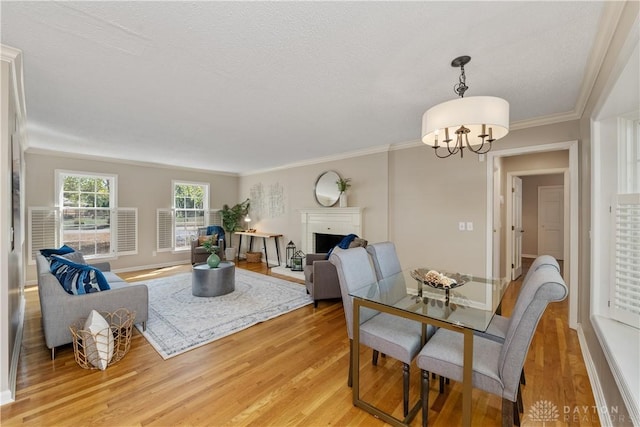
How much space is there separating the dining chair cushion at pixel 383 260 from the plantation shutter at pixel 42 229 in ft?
18.1

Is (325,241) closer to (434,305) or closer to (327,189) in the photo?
(327,189)

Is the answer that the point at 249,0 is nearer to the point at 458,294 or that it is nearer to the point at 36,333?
the point at 458,294

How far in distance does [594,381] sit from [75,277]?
4149mm

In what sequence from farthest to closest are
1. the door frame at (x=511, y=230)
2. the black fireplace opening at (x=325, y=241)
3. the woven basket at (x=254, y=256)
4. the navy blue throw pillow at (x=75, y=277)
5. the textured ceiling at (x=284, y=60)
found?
the woven basket at (x=254, y=256) → the black fireplace opening at (x=325, y=241) → the door frame at (x=511, y=230) → the navy blue throw pillow at (x=75, y=277) → the textured ceiling at (x=284, y=60)

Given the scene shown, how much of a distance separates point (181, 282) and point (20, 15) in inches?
151

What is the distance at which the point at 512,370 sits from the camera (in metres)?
1.30

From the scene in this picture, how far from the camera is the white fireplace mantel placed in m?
4.71

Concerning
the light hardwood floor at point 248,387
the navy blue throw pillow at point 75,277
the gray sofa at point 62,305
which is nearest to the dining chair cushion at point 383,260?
the light hardwood floor at point 248,387

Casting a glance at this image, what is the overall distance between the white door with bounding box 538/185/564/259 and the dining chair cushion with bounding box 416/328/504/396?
22.6 feet

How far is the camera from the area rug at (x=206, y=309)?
2.61 meters

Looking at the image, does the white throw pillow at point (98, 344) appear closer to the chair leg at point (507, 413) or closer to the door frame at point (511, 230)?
the chair leg at point (507, 413)

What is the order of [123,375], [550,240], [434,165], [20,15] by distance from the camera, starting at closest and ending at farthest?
[20,15]
[123,375]
[434,165]
[550,240]

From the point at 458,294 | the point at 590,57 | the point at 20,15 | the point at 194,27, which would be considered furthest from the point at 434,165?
the point at 20,15

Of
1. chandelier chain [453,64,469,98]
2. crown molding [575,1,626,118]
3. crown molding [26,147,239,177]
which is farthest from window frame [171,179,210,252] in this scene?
crown molding [575,1,626,118]
